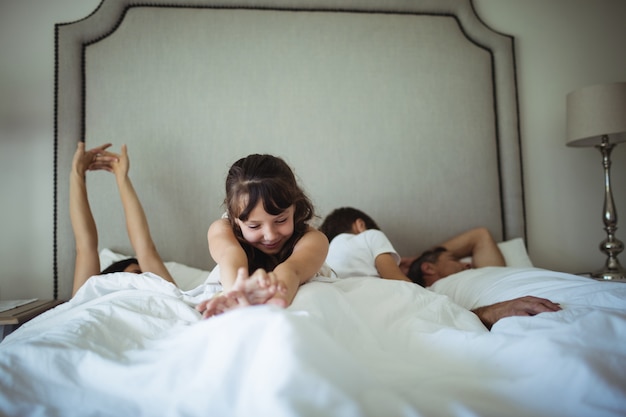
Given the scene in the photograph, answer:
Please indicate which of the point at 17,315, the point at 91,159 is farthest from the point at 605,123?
the point at 17,315

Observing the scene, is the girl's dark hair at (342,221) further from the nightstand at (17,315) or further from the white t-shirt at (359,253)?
the nightstand at (17,315)

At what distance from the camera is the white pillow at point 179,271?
1.88 m

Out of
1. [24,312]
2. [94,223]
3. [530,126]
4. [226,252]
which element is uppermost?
[530,126]

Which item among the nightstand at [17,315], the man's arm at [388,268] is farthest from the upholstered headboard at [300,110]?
the man's arm at [388,268]

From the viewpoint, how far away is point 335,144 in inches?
87.9

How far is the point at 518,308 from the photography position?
1.08 meters

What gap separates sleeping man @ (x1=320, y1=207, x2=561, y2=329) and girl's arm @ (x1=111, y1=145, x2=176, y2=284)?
0.86m

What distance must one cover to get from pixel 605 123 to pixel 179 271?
2459 millimetres

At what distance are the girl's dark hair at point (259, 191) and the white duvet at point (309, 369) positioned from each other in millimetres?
409

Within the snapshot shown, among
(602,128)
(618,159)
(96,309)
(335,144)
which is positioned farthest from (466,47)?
(96,309)

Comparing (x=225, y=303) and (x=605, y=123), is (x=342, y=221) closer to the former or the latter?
(x=225, y=303)

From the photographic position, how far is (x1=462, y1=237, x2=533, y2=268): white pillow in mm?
2039

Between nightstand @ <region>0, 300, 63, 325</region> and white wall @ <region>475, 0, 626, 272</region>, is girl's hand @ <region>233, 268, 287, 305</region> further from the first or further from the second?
white wall @ <region>475, 0, 626, 272</region>

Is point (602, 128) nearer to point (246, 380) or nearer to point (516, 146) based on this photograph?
point (516, 146)
